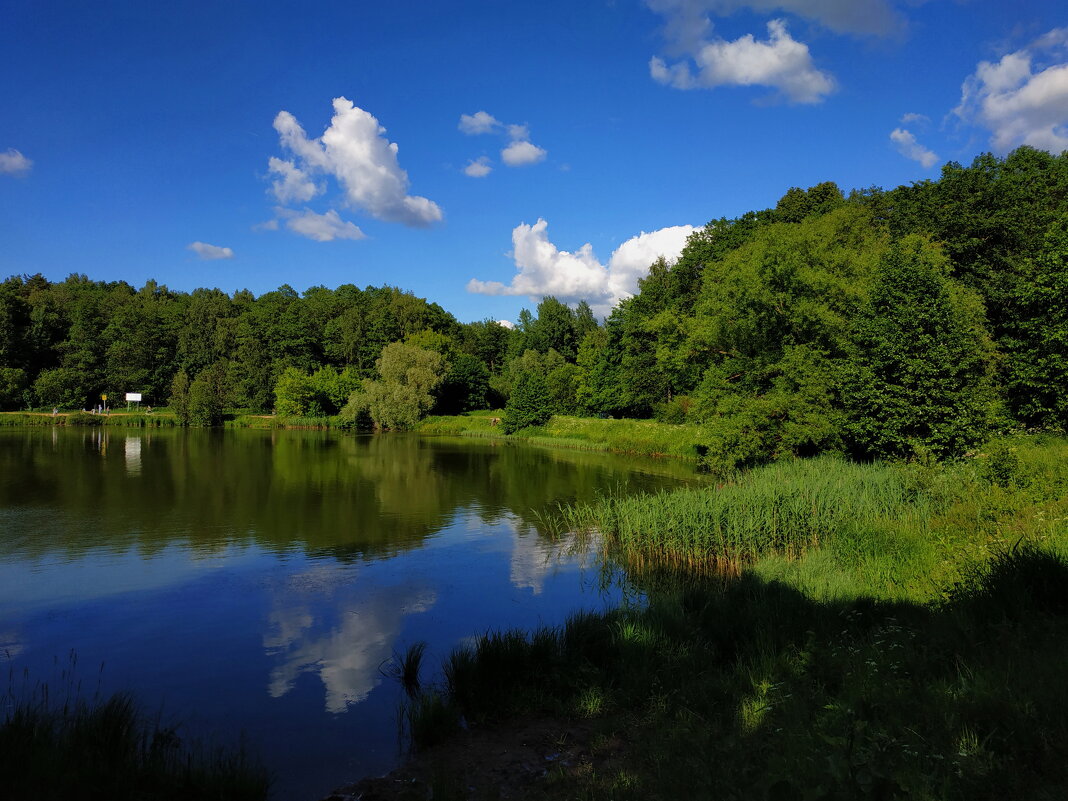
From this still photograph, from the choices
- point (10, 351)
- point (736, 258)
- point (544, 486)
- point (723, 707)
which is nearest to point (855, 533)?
point (723, 707)

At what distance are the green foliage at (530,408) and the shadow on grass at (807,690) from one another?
45.7 meters

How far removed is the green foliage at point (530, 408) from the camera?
182ft

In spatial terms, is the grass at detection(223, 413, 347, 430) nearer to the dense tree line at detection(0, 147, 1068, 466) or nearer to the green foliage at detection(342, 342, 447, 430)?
the dense tree line at detection(0, 147, 1068, 466)

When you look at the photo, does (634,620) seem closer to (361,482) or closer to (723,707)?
(723,707)

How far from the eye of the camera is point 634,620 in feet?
28.4

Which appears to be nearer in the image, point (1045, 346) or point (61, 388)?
point (1045, 346)

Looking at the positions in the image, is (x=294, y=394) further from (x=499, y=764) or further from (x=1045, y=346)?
(x=499, y=764)

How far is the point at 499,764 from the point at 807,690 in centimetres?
298

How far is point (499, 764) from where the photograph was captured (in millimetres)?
5977

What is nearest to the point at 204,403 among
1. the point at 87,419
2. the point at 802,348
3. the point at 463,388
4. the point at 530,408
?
the point at 87,419

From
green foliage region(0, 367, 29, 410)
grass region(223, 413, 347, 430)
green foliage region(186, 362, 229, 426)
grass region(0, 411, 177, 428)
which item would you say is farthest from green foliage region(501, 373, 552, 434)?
green foliage region(0, 367, 29, 410)

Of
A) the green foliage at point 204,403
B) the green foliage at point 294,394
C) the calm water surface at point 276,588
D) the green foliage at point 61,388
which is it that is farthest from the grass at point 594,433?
the green foliage at point 61,388

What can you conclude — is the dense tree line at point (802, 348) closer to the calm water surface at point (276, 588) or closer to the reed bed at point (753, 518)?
the reed bed at point (753, 518)

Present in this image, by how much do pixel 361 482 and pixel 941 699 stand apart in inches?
986
